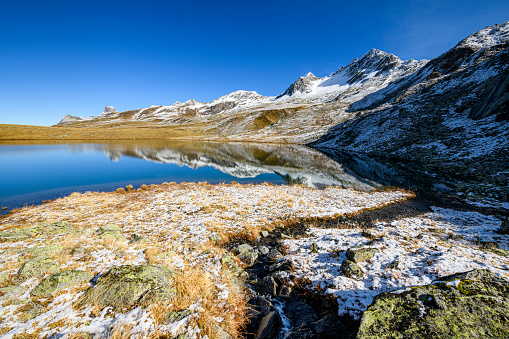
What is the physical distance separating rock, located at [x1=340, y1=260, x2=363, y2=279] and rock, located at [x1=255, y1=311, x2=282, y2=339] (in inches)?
144

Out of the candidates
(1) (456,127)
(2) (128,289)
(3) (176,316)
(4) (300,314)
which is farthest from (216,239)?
(1) (456,127)

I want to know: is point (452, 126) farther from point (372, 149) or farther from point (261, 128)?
point (261, 128)

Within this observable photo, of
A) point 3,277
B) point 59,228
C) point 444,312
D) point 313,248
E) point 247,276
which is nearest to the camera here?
point 444,312

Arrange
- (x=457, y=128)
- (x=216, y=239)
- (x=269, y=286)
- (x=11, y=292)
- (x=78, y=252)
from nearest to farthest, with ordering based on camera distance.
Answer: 1. (x=11, y=292)
2. (x=269, y=286)
3. (x=78, y=252)
4. (x=216, y=239)
5. (x=457, y=128)

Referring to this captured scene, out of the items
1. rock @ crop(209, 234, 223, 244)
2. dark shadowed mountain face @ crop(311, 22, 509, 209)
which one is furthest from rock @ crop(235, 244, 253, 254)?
dark shadowed mountain face @ crop(311, 22, 509, 209)

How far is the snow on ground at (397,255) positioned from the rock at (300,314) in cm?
97

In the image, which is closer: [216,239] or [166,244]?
[166,244]

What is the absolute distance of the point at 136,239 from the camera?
414 inches

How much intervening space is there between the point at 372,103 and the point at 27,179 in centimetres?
14551

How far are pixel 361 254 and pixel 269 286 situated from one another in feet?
14.6

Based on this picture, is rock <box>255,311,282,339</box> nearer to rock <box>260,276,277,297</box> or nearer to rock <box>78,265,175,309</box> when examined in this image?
rock <box>260,276,277,297</box>

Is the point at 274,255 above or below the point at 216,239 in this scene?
below

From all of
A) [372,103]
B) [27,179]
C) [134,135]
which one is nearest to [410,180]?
[27,179]

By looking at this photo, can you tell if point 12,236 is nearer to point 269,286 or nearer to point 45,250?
point 45,250
